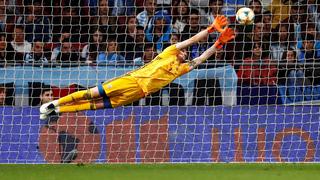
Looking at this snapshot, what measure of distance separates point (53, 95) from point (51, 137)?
0.67 meters

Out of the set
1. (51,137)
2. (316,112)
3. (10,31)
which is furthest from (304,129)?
(10,31)

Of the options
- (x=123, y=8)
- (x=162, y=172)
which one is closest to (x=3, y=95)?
(x=123, y=8)

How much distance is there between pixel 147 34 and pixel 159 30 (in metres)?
0.23

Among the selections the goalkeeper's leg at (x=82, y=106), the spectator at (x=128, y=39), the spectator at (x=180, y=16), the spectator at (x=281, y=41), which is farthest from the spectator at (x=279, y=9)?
the goalkeeper's leg at (x=82, y=106)

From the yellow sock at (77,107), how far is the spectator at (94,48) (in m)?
1.91

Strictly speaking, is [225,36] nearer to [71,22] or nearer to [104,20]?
[104,20]

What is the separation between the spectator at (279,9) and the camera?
39.9ft

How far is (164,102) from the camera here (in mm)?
11086

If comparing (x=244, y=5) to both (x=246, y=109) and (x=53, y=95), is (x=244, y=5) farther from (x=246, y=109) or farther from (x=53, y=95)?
(x=53, y=95)

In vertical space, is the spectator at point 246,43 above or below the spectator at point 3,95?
above

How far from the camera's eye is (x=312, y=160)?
1055 centimetres

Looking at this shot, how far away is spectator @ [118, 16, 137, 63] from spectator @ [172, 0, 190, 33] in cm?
66

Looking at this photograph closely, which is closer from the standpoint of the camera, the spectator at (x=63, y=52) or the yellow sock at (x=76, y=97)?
the yellow sock at (x=76, y=97)

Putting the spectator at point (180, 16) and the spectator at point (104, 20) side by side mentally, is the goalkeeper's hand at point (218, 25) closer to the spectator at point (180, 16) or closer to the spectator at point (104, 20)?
the spectator at point (180, 16)
